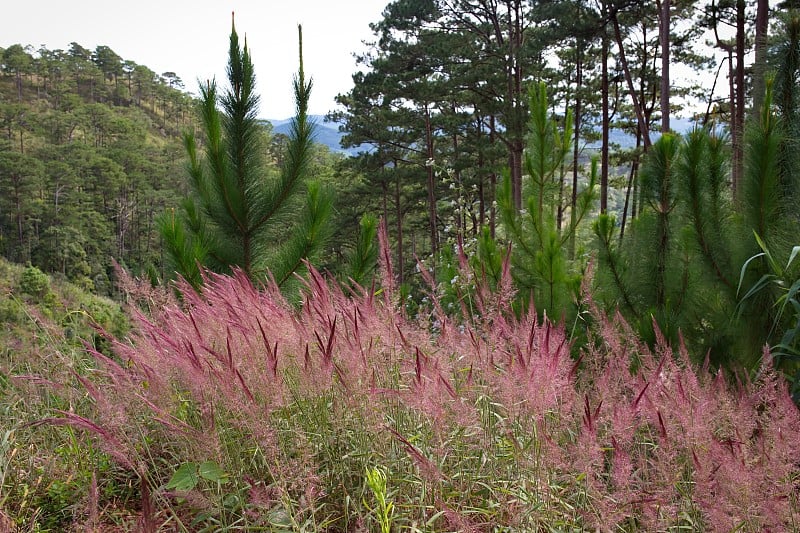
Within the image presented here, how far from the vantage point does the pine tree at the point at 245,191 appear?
4164 millimetres

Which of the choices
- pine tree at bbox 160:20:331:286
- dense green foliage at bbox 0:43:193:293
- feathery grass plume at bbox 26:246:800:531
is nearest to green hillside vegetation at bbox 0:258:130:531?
feathery grass plume at bbox 26:246:800:531

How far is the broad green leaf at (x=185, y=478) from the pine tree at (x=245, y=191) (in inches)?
106

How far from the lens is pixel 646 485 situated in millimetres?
1512

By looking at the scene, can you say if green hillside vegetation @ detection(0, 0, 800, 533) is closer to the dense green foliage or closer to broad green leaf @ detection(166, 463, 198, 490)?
broad green leaf @ detection(166, 463, 198, 490)

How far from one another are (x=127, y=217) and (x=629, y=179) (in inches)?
1785

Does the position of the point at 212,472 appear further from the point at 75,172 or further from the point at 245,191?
the point at 75,172

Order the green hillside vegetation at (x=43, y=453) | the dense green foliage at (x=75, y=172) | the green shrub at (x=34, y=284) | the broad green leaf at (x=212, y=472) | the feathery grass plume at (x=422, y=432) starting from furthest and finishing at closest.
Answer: the dense green foliage at (x=75, y=172), the green shrub at (x=34, y=284), the green hillside vegetation at (x=43, y=453), the broad green leaf at (x=212, y=472), the feathery grass plume at (x=422, y=432)

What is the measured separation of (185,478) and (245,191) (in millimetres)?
3073

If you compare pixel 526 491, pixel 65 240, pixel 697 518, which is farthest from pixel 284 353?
pixel 65 240

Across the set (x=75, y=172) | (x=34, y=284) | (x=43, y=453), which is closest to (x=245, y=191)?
(x=43, y=453)

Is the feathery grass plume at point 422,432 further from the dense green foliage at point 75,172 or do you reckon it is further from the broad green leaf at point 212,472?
the dense green foliage at point 75,172

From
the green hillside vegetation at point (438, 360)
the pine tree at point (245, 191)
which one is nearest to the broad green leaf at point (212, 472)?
the green hillside vegetation at point (438, 360)

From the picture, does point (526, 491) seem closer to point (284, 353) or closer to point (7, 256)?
point (284, 353)

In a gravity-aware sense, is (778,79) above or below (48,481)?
above
